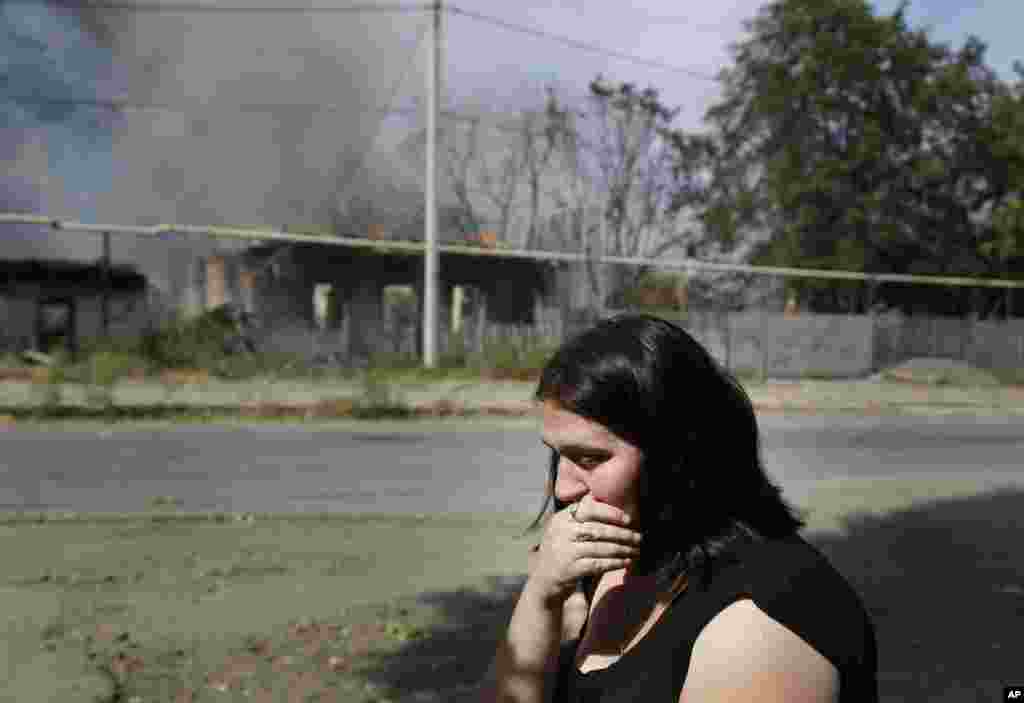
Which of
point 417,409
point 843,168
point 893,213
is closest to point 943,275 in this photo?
point 893,213

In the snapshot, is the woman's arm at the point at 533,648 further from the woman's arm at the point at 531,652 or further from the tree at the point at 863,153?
the tree at the point at 863,153

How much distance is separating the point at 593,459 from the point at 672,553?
0.18m

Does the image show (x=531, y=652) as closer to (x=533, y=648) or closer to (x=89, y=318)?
(x=533, y=648)

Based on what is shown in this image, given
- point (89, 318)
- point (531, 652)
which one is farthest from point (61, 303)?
point (531, 652)

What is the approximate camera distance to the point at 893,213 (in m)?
25.2

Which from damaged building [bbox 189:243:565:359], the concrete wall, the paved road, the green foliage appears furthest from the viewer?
damaged building [bbox 189:243:565:359]

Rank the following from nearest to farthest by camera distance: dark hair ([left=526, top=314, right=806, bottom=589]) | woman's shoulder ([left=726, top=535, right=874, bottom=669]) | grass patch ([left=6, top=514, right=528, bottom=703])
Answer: woman's shoulder ([left=726, top=535, right=874, bottom=669]) < dark hair ([left=526, top=314, right=806, bottom=589]) < grass patch ([left=6, top=514, right=528, bottom=703])

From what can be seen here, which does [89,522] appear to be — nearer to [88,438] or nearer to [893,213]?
[88,438]

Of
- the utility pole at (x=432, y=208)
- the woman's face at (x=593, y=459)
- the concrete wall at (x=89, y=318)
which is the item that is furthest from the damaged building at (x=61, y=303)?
the woman's face at (x=593, y=459)

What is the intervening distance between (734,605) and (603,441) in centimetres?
29

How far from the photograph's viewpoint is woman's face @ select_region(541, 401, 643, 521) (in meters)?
1.47

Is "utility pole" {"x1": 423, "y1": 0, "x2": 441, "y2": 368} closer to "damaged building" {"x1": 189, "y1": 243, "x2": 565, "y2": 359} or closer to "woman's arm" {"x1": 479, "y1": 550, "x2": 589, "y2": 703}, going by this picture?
"damaged building" {"x1": 189, "y1": 243, "x2": 565, "y2": 359}

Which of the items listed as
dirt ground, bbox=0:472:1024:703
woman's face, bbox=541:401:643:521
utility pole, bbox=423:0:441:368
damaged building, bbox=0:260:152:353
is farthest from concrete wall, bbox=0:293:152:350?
woman's face, bbox=541:401:643:521

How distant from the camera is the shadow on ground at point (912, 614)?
3539mm
